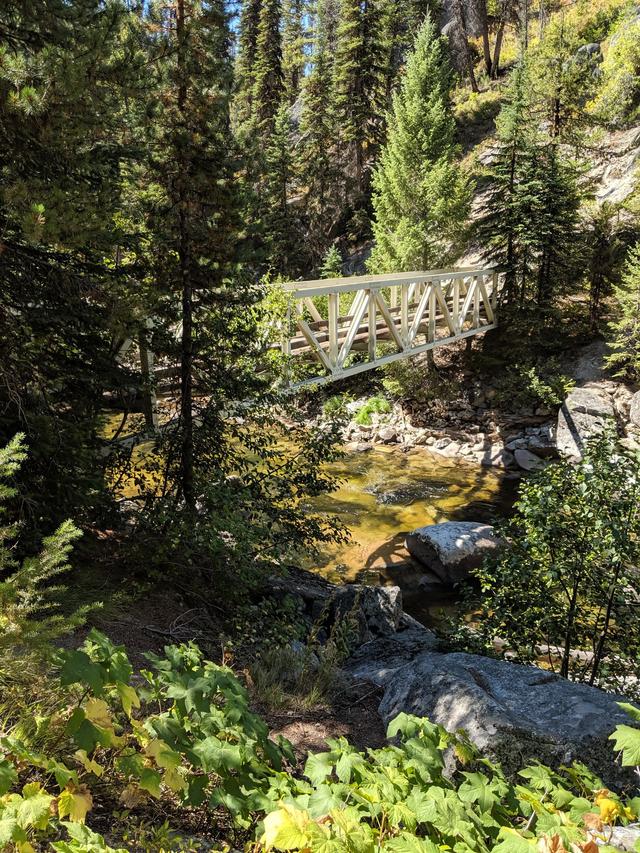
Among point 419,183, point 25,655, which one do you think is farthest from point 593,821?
point 419,183

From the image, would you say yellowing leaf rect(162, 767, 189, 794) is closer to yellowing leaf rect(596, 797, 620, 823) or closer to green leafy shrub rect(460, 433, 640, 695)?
yellowing leaf rect(596, 797, 620, 823)

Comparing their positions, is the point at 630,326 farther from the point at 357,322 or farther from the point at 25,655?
the point at 25,655

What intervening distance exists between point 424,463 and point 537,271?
24.3 feet

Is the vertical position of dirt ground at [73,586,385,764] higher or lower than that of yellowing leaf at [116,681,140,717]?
lower

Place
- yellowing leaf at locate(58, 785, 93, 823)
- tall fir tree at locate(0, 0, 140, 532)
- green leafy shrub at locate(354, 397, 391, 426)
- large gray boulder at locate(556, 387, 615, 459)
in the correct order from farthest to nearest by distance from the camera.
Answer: green leafy shrub at locate(354, 397, 391, 426) → large gray boulder at locate(556, 387, 615, 459) → tall fir tree at locate(0, 0, 140, 532) → yellowing leaf at locate(58, 785, 93, 823)

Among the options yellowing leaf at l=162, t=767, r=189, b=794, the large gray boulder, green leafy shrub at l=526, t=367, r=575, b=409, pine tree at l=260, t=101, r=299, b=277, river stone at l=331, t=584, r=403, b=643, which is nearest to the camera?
yellowing leaf at l=162, t=767, r=189, b=794

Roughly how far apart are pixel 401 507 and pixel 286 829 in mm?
10420

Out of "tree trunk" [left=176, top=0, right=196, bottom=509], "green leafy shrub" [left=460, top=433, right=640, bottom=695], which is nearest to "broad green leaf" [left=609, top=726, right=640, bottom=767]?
"green leafy shrub" [left=460, top=433, right=640, bottom=695]

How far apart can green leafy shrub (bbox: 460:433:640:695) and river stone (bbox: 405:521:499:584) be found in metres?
3.82

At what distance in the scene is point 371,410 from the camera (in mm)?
17172

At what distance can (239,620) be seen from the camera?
4.39 metres

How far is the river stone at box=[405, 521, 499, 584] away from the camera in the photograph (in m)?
8.70

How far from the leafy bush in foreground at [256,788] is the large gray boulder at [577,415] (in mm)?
12734

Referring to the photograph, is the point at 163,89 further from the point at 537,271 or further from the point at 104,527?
the point at 537,271
